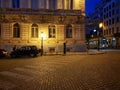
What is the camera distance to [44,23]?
134 ft

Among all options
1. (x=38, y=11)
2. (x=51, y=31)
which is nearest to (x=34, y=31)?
(x=51, y=31)

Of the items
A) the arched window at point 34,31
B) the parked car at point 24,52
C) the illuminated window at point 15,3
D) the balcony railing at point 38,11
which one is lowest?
the parked car at point 24,52

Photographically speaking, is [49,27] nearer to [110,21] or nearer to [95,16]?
[110,21]

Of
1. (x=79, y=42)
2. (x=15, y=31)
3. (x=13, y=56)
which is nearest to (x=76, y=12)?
(x=79, y=42)

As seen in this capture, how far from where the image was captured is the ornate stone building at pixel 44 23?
130 ft

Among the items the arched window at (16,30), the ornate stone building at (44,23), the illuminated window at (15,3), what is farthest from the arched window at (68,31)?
the illuminated window at (15,3)

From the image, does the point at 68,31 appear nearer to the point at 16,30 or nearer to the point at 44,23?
the point at 44,23

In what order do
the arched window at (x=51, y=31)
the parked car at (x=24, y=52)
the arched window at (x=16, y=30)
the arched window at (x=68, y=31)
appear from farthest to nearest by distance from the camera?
1. the arched window at (x=68, y=31)
2. the arched window at (x=51, y=31)
3. the arched window at (x=16, y=30)
4. the parked car at (x=24, y=52)

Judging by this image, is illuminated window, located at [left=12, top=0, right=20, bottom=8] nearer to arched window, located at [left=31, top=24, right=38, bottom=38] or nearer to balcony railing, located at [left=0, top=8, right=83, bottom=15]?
balcony railing, located at [left=0, top=8, right=83, bottom=15]

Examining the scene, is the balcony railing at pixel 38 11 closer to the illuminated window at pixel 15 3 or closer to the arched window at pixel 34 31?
the illuminated window at pixel 15 3

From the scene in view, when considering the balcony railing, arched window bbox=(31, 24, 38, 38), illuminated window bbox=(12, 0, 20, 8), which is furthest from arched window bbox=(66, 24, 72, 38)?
illuminated window bbox=(12, 0, 20, 8)

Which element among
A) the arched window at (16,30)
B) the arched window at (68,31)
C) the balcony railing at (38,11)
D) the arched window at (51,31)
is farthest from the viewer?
the arched window at (68,31)

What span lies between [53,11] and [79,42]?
616cm

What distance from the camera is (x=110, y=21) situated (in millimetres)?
88188
